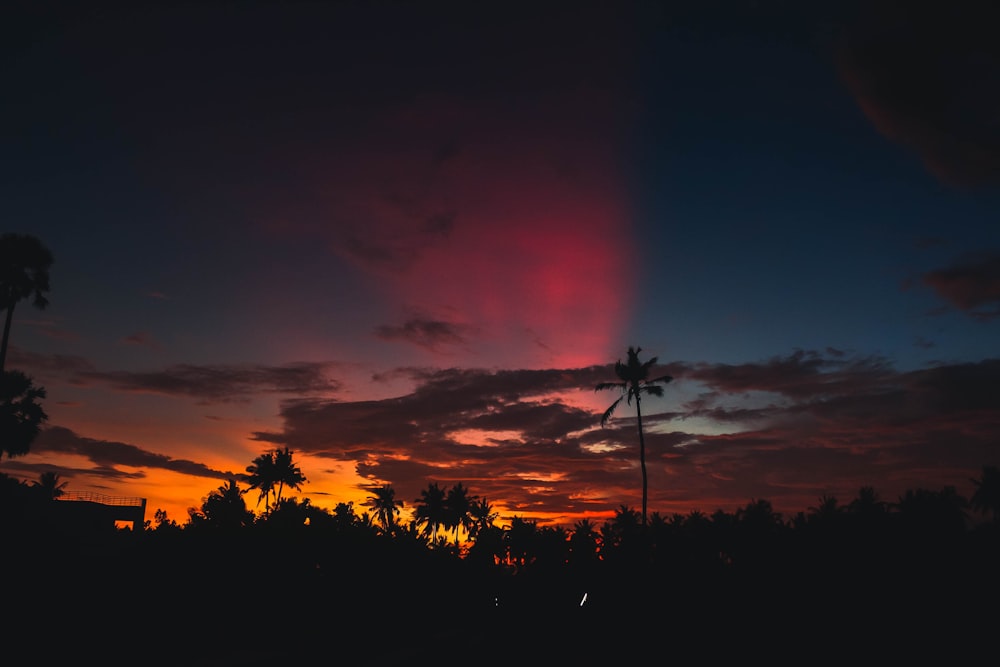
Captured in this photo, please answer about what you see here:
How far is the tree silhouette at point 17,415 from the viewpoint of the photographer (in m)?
38.2

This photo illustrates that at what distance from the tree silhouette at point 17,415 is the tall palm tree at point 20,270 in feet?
11.3

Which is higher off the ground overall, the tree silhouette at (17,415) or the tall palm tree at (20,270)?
the tall palm tree at (20,270)

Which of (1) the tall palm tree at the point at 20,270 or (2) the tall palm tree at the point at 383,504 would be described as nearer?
(1) the tall palm tree at the point at 20,270

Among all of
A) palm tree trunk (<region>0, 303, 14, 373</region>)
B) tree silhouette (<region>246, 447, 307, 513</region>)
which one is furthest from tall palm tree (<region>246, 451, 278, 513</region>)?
palm tree trunk (<region>0, 303, 14, 373</region>)

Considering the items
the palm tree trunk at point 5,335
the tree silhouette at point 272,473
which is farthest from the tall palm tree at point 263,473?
the palm tree trunk at point 5,335

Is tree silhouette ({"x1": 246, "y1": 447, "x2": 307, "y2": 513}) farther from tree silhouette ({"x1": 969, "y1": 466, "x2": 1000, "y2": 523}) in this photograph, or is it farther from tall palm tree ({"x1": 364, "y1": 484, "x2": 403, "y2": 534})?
tree silhouette ({"x1": 969, "y1": 466, "x2": 1000, "y2": 523})

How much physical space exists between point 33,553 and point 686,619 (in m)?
43.1

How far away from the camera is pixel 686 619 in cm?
5097

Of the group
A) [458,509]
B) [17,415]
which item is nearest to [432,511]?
[458,509]

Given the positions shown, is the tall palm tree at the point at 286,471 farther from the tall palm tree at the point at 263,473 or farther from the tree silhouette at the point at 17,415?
the tree silhouette at the point at 17,415

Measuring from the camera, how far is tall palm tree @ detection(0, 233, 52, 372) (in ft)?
138

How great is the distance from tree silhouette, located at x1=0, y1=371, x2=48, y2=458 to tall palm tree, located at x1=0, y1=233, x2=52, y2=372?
3459 mm

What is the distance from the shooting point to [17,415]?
38812 millimetres

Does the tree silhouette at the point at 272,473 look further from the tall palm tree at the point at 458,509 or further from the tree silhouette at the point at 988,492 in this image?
the tree silhouette at the point at 988,492
